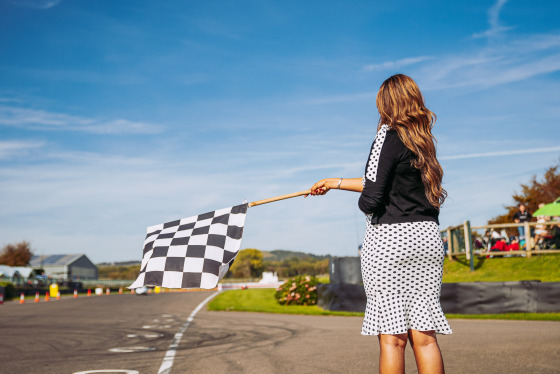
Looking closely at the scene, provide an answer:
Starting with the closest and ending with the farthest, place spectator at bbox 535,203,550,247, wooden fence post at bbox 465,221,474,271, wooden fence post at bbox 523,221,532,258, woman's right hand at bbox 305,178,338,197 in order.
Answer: woman's right hand at bbox 305,178,338,197 < wooden fence post at bbox 523,221,532,258 < spectator at bbox 535,203,550,247 < wooden fence post at bbox 465,221,474,271

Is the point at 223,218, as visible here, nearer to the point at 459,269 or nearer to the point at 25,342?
the point at 25,342

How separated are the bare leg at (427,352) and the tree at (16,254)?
306 ft

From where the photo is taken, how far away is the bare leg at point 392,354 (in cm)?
279

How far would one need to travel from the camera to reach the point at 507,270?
18.5m

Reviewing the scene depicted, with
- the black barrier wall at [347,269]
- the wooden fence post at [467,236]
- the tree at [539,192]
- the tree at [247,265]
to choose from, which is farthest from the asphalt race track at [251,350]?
the tree at [247,265]

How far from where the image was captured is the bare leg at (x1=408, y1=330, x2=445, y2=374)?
2.78 meters

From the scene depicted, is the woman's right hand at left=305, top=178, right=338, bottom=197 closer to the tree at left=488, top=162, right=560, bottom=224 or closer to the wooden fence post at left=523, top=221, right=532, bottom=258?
the wooden fence post at left=523, top=221, right=532, bottom=258

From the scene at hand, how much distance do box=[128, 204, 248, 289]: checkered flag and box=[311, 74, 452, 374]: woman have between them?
1249 mm

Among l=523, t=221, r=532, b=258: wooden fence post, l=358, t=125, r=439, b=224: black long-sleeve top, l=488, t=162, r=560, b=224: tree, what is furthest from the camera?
l=488, t=162, r=560, b=224: tree

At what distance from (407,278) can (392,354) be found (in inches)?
15.6

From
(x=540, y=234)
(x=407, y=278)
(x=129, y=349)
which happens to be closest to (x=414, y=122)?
(x=407, y=278)

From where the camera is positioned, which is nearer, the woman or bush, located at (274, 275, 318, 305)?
the woman

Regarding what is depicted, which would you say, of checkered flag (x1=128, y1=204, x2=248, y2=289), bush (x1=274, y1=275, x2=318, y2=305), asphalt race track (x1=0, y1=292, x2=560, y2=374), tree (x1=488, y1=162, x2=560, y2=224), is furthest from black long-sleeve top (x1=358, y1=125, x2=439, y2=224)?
tree (x1=488, y1=162, x2=560, y2=224)

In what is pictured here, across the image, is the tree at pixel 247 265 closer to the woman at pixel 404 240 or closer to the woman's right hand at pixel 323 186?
the woman's right hand at pixel 323 186
